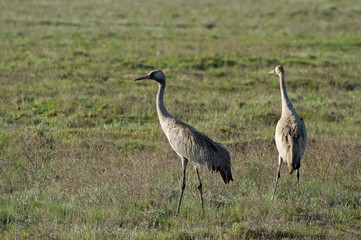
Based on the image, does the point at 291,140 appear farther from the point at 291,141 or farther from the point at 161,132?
the point at 161,132

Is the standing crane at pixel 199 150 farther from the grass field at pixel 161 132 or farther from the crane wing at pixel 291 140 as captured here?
the crane wing at pixel 291 140

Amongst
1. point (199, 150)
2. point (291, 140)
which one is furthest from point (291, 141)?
point (199, 150)

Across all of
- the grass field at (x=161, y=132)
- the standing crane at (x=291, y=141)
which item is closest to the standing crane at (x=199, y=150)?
the grass field at (x=161, y=132)

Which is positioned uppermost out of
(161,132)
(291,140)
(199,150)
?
(291,140)

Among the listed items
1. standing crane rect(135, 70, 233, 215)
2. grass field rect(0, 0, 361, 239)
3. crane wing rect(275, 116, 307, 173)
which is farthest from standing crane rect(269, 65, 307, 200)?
standing crane rect(135, 70, 233, 215)

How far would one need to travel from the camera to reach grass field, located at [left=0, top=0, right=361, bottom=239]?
609 cm

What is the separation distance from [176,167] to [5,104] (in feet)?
18.1

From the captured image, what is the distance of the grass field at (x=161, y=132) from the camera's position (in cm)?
609

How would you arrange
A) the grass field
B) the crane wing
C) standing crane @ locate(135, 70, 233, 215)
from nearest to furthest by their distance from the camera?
1. the grass field
2. standing crane @ locate(135, 70, 233, 215)
3. the crane wing

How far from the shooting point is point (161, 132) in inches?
392

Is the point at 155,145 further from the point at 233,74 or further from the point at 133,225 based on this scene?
the point at 233,74

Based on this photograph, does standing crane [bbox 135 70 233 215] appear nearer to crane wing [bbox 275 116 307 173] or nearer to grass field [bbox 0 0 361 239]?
grass field [bbox 0 0 361 239]

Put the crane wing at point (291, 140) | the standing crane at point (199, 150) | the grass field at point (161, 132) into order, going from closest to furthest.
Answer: the grass field at point (161, 132) → the standing crane at point (199, 150) → the crane wing at point (291, 140)

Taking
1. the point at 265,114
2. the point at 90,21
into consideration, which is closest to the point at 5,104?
the point at 265,114
